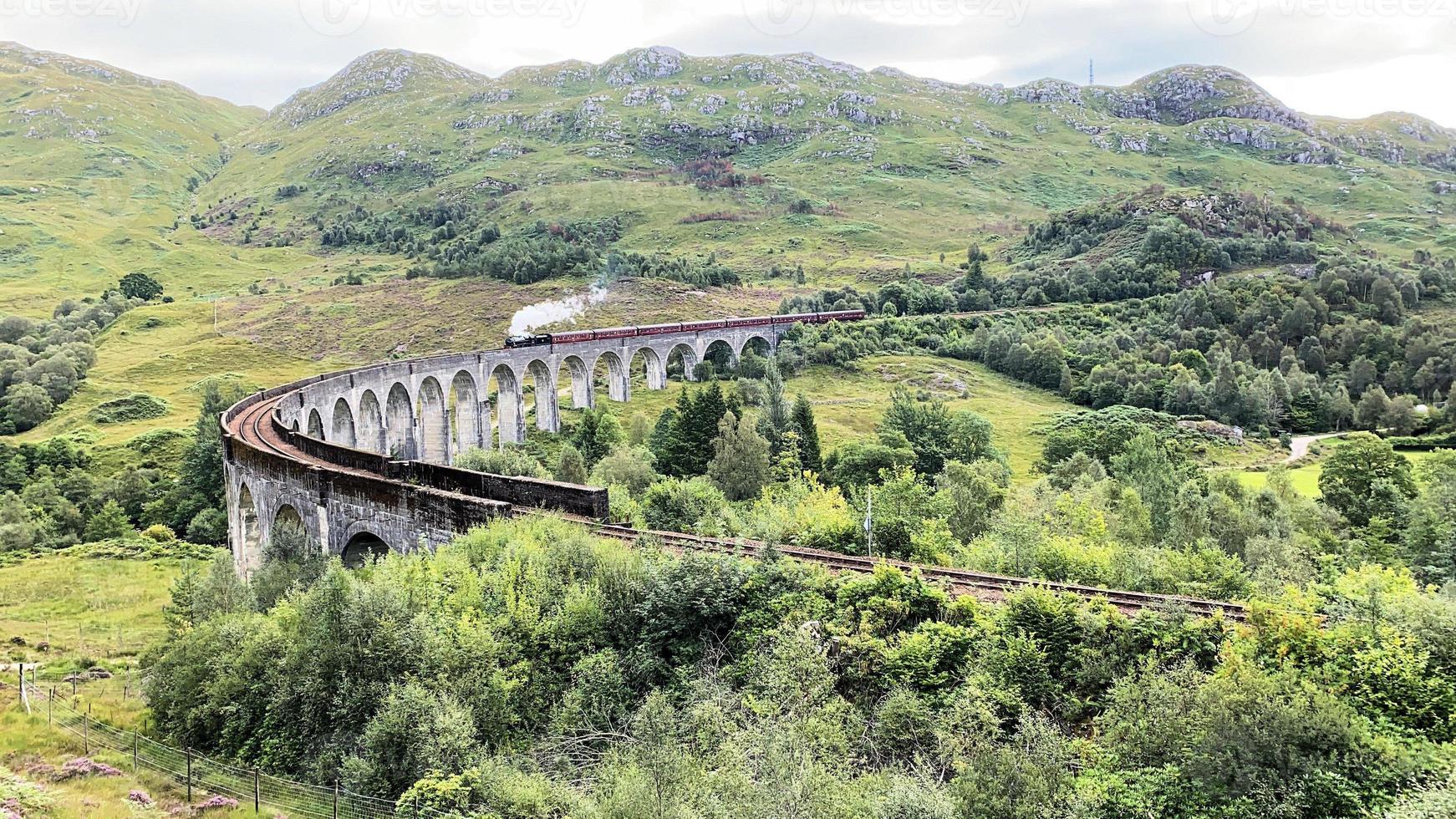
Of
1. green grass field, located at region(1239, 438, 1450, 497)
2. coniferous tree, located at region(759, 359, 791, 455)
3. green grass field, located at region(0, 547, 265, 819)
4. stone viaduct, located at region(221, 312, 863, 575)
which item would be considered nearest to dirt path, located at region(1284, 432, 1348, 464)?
green grass field, located at region(1239, 438, 1450, 497)

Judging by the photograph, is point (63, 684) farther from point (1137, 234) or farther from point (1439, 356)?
point (1137, 234)

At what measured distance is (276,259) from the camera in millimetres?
155000

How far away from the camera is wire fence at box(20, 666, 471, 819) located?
44.7 ft

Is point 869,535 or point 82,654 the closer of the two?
point 869,535

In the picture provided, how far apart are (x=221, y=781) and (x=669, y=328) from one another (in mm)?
72497

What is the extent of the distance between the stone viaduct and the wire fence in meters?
8.57

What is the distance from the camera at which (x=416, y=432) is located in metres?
59.7

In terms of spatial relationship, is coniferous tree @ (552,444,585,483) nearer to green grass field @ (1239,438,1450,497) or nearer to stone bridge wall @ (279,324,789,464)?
stone bridge wall @ (279,324,789,464)

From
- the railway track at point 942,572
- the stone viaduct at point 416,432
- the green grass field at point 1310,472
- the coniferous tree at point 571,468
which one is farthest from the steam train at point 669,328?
the green grass field at point 1310,472

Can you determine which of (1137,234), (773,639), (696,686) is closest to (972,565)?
(773,639)

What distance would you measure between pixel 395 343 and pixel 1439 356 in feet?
365

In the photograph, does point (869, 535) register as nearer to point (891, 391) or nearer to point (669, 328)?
point (891, 391)

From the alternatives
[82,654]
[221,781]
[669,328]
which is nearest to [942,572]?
[221,781]

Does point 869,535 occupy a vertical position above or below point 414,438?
above
